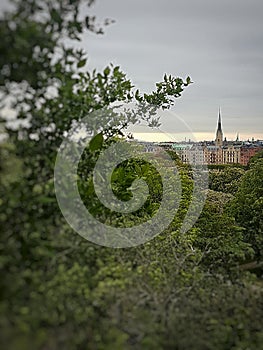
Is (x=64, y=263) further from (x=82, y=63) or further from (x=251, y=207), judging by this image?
(x=251, y=207)

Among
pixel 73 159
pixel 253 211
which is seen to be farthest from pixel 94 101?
pixel 253 211

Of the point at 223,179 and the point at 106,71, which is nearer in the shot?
the point at 106,71

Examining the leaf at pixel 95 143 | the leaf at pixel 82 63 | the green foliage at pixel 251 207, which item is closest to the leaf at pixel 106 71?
the leaf at pixel 95 143

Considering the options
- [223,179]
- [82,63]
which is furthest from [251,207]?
[223,179]

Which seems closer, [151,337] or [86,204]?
[151,337]

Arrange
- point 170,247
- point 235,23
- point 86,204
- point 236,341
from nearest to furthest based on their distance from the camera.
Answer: point 236,341
point 86,204
point 170,247
point 235,23

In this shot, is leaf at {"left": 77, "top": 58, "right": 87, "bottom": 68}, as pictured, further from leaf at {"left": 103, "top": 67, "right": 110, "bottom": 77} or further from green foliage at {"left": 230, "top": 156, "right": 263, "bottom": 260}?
green foliage at {"left": 230, "top": 156, "right": 263, "bottom": 260}

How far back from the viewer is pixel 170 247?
517 centimetres

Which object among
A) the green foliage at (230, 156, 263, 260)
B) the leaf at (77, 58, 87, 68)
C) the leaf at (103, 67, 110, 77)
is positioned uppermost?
the leaf at (103, 67, 110, 77)

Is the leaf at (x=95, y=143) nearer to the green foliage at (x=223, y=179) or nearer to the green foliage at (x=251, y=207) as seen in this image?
the green foliage at (x=251, y=207)

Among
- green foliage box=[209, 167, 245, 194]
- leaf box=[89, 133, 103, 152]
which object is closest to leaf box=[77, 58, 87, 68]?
leaf box=[89, 133, 103, 152]

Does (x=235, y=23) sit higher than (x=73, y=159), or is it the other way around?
(x=235, y=23)

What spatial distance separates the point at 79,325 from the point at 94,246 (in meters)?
0.76

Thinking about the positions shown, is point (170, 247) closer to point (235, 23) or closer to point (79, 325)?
point (79, 325)
